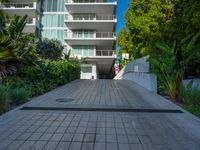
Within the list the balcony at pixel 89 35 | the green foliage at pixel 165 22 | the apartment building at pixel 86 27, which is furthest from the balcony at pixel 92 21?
the green foliage at pixel 165 22

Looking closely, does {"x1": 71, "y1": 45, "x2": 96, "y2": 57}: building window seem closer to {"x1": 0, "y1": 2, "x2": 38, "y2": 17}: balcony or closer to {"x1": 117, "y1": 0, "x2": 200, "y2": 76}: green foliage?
{"x1": 0, "y1": 2, "x2": 38, "y2": 17}: balcony

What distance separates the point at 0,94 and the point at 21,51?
22.3 feet

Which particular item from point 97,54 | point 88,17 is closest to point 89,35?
point 88,17

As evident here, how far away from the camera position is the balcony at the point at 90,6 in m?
36.3

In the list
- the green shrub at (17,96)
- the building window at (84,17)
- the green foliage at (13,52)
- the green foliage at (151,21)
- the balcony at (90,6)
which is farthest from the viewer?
the building window at (84,17)

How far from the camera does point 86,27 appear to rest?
3866cm

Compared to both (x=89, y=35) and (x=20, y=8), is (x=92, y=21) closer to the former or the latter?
(x=89, y=35)

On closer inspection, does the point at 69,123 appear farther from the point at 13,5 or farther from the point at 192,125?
the point at 13,5

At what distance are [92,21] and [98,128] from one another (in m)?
32.8

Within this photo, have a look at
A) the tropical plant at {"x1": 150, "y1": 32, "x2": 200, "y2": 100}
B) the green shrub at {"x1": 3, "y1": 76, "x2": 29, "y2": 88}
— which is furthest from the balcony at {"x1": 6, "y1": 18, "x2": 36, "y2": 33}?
the tropical plant at {"x1": 150, "y1": 32, "x2": 200, "y2": 100}

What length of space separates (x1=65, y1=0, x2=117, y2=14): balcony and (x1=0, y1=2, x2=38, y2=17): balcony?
708 centimetres

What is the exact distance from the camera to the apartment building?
121 feet

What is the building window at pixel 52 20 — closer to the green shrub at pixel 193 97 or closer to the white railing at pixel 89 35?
the white railing at pixel 89 35

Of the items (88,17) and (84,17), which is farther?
(84,17)
